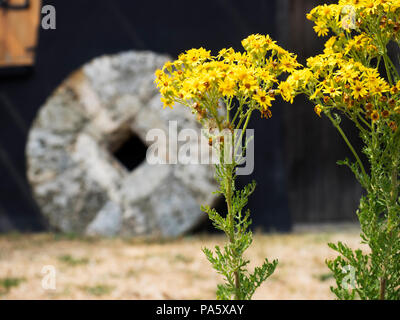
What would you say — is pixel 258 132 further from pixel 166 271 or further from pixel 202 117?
pixel 202 117

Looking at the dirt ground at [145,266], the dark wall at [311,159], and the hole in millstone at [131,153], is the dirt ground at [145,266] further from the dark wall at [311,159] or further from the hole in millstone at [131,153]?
the hole in millstone at [131,153]

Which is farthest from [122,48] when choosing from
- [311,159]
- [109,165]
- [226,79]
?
[226,79]

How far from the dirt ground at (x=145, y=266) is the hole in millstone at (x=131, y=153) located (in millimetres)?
858

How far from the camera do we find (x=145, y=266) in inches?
128

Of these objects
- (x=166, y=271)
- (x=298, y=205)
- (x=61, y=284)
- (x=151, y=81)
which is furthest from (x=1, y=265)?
(x=298, y=205)

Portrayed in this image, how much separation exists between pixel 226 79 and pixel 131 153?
319cm

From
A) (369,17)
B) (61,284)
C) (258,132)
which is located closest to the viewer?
(369,17)

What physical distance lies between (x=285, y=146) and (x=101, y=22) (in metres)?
1.93

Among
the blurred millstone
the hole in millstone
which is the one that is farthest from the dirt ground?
the hole in millstone

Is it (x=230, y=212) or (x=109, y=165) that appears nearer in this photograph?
(x=230, y=212)

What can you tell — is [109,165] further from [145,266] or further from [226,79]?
[226,79]

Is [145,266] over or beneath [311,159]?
beneath

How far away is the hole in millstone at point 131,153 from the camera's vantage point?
4527 millimetres

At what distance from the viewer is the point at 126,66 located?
4172 mm
